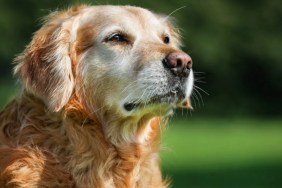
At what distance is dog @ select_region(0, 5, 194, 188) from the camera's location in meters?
6.44

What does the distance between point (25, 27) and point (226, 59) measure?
7972 mm

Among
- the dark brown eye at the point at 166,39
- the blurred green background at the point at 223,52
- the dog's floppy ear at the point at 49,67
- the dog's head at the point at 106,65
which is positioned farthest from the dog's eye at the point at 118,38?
the blurred green background at the point at 223,52

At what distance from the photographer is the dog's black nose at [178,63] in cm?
642

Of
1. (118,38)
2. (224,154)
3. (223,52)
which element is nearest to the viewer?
(118,38)

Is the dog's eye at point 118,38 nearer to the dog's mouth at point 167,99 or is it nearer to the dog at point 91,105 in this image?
the dog at point 91,105

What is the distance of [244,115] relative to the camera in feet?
106

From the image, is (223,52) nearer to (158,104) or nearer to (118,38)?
(118,38)

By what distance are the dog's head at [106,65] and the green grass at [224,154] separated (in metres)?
0.64

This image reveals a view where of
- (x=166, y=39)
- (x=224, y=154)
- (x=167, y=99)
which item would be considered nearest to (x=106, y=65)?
(x=167, y=99)

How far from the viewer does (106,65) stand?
22.1 feet

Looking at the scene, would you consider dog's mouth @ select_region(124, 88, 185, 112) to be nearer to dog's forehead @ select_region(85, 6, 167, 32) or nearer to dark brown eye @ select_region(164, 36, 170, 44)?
dog's forehead @ select_region(85, 6, 167, 32)

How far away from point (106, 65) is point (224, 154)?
42.4 feet

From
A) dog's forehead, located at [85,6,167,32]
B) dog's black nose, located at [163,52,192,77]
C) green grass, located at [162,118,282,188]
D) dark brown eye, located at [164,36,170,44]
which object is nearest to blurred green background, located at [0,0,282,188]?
green grass, located at [162,118,282,188]

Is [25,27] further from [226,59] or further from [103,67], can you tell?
[103,67]
